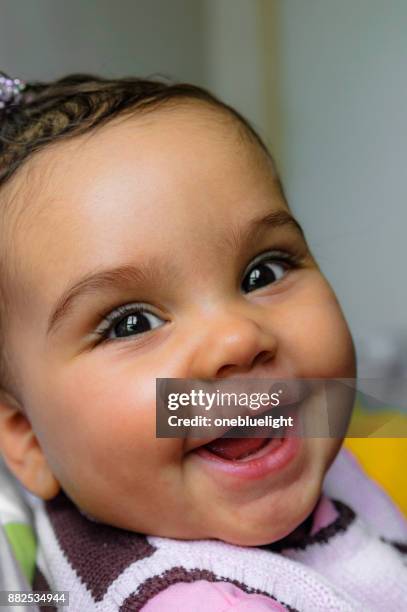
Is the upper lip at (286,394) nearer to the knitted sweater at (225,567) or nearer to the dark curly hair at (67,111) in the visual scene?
the knitted sweater at (225,567)

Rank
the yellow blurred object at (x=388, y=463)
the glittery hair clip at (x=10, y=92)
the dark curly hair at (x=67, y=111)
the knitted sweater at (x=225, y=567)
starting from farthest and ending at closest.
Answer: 1. the yellow blurred object at (x=388, y=463)
2. the glittery hair clip at (x=10, y=92)
3. the dark curly hair at (x=67, y=111)
4. the knitted sweater at (x=225, y=567)

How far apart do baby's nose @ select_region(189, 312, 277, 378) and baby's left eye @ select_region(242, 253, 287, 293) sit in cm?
6

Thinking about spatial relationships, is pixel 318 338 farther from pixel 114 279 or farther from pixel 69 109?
pixel 69 109

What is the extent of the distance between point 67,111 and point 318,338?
11.5 inches

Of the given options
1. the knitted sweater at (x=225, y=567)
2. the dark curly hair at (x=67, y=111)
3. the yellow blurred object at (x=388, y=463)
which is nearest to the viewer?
the knitted sweater at (x=225, y=567)

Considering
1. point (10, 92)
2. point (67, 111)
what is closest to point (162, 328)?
point (67, 111)

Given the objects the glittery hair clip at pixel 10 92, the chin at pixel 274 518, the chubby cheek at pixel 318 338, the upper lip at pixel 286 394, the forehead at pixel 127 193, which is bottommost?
the chin at pixel 274 518

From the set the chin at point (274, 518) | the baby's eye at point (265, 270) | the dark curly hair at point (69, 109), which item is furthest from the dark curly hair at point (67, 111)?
the chin at point (274, 518)

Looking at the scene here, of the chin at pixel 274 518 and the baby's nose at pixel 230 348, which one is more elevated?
the baby's nose at pixel 230 348

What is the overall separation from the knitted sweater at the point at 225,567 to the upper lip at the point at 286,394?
3.3 inches

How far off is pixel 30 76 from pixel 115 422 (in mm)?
751

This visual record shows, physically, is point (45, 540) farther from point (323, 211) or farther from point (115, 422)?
point (323, 211)

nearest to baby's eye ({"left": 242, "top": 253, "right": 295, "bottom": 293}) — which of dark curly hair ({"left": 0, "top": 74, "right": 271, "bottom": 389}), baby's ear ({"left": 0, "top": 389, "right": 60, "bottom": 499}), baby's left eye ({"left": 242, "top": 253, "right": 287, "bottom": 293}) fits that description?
baby's left eye ({"left": 242, "top": 253, "right": 287, "bottom": 293})

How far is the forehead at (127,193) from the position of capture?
50 centimetres
